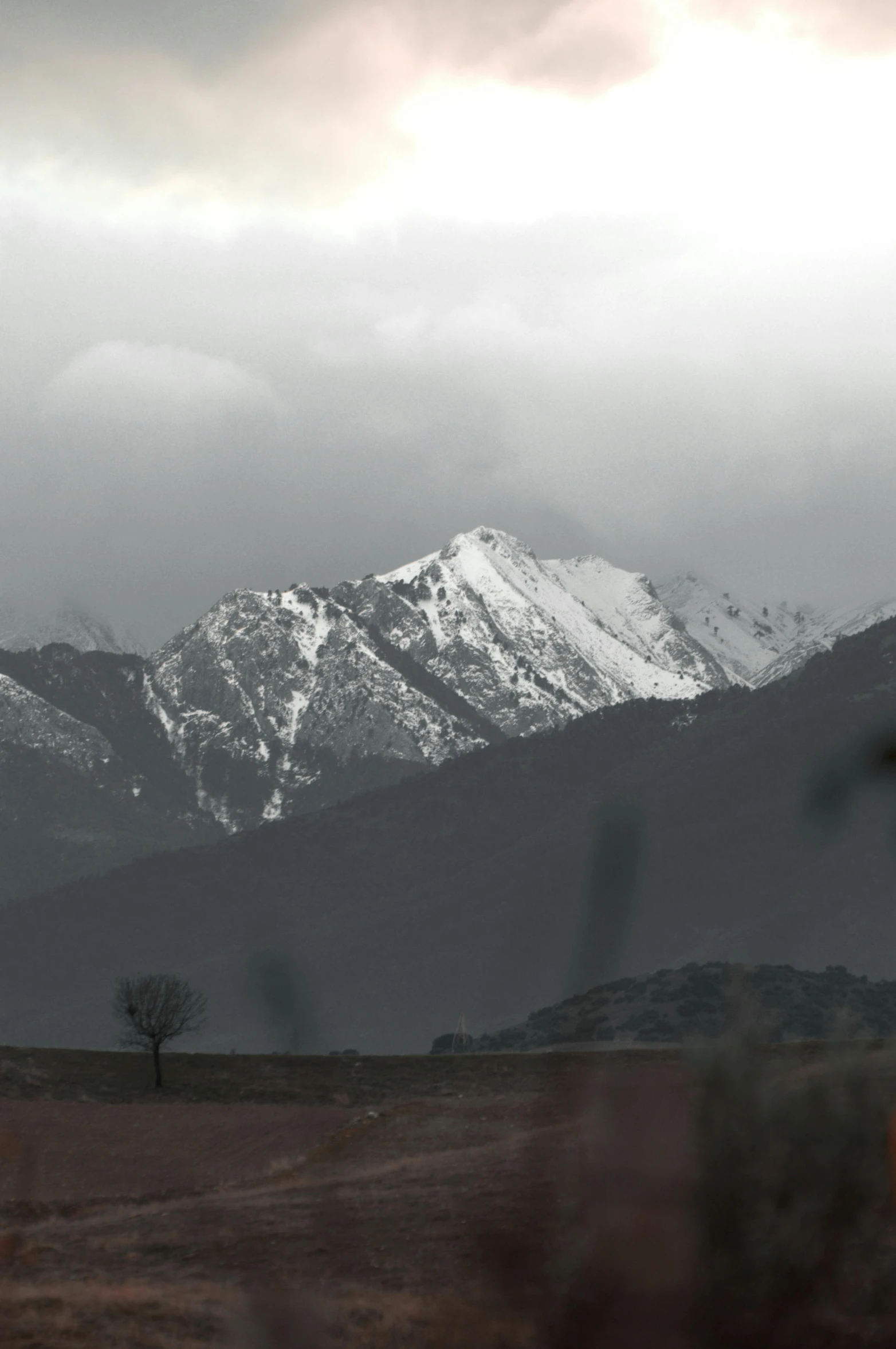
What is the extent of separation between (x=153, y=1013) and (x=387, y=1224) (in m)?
71.3

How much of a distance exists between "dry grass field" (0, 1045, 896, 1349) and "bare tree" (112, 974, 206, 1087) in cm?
2047

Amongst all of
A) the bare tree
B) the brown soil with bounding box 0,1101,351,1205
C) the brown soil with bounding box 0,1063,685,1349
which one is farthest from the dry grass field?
the bare tree

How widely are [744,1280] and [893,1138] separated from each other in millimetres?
3696

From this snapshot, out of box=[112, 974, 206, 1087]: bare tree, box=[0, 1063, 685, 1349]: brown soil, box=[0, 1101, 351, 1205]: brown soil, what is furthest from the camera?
box=[112, 974, 206, 1087]: bare tree

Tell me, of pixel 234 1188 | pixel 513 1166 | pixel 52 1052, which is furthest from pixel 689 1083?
pixel 52 1052

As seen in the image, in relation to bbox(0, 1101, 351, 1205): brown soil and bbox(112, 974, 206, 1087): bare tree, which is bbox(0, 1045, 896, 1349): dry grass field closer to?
bbox(0, 1101, 351, 1205): brown soil

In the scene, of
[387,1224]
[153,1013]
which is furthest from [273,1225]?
[153,1013]

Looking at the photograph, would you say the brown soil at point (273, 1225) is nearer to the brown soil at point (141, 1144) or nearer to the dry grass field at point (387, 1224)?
the dry grass field at point (387, 1224)

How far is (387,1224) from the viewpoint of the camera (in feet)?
138

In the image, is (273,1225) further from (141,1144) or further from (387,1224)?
(141,1144)

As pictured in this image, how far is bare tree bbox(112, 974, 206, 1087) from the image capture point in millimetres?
105062

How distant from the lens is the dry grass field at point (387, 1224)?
2634 cm

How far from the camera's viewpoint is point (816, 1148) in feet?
86.5

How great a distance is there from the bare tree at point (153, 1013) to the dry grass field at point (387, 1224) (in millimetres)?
20467
